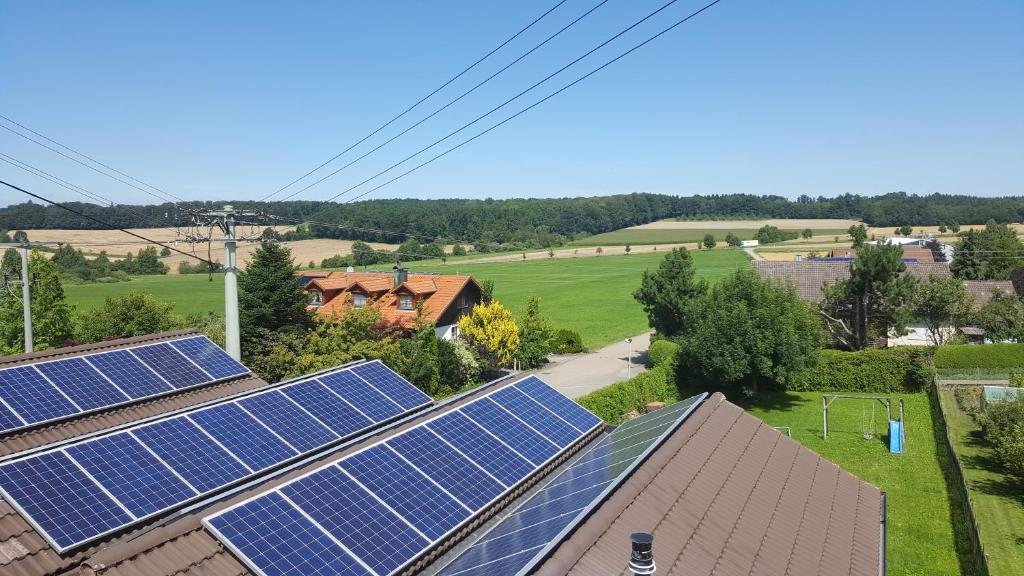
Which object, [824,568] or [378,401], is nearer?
[824,568]

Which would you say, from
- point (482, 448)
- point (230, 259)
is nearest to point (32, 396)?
point (230, 259)

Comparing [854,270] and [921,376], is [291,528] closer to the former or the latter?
[921,376]

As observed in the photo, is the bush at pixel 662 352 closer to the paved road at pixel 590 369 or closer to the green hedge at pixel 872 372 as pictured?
the paved road at pixel 590 369

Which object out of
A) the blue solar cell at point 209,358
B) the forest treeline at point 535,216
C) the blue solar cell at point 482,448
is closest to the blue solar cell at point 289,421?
the blue solar cell at point 482,448

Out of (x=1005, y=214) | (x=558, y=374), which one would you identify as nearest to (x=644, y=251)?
(x=1005, y=214)

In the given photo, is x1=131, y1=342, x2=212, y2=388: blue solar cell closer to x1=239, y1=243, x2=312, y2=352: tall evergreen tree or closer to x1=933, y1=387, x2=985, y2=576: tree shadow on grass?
x1=239, y1=243, x2=312, y2=352: tall evergreen tree

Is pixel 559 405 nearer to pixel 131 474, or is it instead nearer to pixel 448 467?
pixel 448 467
